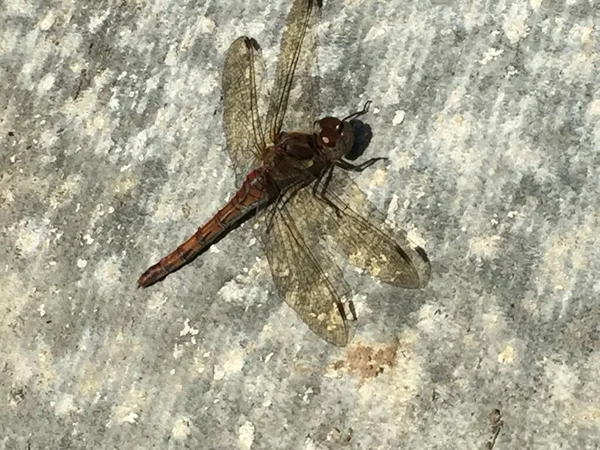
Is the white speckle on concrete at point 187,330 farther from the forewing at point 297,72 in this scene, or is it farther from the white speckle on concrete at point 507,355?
the white speckle on concrete at point 507,355

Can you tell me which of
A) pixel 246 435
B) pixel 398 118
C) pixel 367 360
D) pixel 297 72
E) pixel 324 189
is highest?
pixel 297 72

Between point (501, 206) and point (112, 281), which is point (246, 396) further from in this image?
point (501, 206)

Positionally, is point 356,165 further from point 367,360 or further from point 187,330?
point 187,330

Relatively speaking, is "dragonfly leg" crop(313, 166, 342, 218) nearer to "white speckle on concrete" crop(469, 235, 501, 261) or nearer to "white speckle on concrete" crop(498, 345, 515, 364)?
"white speckle on concrete" crop(469, 235, 501, 261)

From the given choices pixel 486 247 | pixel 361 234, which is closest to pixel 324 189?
pixel 361 234

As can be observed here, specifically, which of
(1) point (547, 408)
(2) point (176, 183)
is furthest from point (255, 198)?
(1) point (547, 408)

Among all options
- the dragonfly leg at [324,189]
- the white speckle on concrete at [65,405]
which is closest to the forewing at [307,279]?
the dragonfly leg at [324,189]
